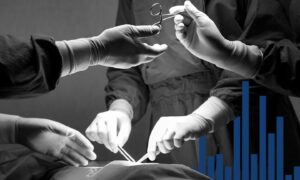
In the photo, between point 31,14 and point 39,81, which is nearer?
point 39,81

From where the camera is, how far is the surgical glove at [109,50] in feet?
3.73

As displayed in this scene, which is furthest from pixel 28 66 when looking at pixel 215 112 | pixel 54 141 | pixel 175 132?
pixel 215 112

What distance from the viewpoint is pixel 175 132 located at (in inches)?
51.9

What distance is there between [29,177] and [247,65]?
2.21 feet

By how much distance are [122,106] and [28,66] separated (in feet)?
2.16

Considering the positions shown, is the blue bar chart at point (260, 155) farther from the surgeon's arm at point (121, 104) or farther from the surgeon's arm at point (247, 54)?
A: the surgeon's arm at point (121, 104)

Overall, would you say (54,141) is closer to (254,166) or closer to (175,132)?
(175,132)

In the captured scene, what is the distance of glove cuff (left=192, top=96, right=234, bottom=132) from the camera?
4.50 ft

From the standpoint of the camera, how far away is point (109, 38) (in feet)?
Result: 4.02

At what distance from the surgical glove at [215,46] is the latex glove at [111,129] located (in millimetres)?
388

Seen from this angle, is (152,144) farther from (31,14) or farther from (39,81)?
(31,14)

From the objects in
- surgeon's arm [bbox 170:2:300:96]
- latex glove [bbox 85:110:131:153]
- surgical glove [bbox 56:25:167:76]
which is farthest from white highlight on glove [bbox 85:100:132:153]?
surgeon's arm [bbox 170:2:300:96]

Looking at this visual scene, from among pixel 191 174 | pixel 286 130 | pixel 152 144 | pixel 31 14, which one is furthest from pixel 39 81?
pixel 31 14

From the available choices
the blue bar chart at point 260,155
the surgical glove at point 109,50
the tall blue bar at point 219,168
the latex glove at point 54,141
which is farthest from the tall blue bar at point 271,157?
the latex glove at point 54,141
